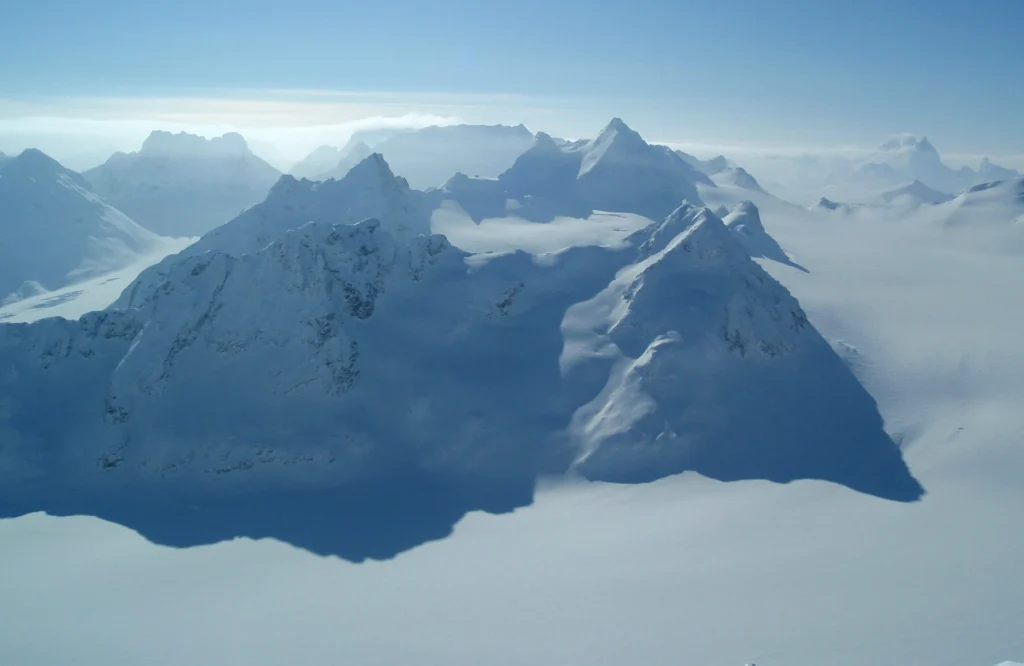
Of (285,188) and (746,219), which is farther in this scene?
(746,219)

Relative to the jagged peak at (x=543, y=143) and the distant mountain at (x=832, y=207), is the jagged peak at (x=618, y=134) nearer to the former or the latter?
the jagged peak at (x=543, y=143)

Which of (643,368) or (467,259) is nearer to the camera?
(643,368)

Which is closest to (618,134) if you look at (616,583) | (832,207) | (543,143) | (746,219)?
(543,143)

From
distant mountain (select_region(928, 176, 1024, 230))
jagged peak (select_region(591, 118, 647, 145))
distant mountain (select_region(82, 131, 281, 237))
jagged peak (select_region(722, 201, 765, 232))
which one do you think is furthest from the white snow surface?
distant mountain (select_region(82, 131, 281, 237))

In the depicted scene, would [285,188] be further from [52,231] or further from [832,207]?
[832,207]

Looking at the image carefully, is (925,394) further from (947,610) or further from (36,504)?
(36,504)

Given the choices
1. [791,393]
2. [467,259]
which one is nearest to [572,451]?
[791,393]
